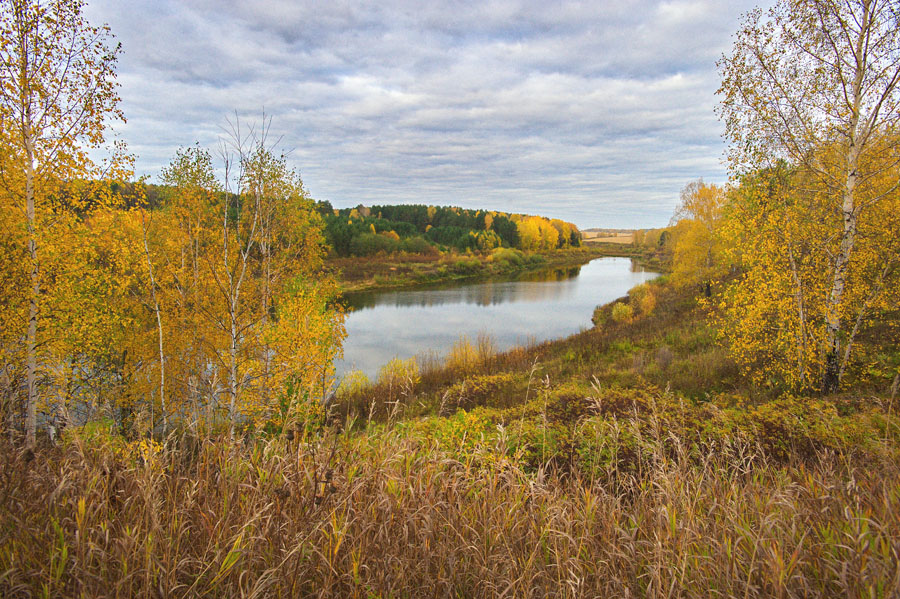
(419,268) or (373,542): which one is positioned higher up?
(419,268)

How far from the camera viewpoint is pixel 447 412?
10.4m

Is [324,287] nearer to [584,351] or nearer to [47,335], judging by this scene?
[47,335]

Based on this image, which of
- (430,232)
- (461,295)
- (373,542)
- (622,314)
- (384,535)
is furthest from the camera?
(430,232)

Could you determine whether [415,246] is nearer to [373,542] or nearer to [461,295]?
[461,295]

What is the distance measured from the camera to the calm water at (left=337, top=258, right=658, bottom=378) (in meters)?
22.1

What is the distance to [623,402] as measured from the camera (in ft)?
26.5

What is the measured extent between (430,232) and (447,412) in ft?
309

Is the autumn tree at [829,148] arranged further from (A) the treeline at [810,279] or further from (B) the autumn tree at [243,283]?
(B) the autumn tree at [243,283]

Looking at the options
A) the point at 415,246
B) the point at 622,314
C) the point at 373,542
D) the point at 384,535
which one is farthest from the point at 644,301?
the point at 415,246

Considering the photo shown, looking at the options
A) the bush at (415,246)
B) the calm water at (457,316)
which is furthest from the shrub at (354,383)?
the bush at (415,246)

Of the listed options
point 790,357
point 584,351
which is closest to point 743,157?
point 790,357

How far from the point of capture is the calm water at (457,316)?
869 inches

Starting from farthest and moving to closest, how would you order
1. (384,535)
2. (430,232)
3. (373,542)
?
(430,232) → (384,535) → (373,542)

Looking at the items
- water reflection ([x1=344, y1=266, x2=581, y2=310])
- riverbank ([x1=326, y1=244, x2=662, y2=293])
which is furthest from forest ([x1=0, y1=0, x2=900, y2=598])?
riverbank ([x1=326, y1=244, x2=662, y2=293])
